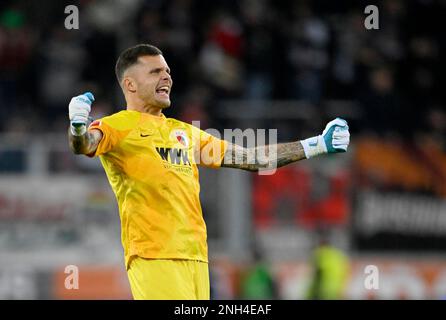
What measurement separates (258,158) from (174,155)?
775mm

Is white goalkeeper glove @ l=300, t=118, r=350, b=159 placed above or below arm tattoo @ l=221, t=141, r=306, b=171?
above

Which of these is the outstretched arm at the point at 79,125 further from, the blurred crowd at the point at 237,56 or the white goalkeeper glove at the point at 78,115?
the blurred crowd at the point at 237,56

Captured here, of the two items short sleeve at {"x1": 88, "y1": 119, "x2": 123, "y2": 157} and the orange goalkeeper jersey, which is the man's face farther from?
short sleeve at {"x1": 88, "y1": 119, "x2": 123, "y2": 157}

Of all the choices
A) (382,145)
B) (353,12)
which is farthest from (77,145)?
(353,12)

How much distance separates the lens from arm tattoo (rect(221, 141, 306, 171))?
9.13m

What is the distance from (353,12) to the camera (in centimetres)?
2056

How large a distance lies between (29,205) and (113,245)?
1.35 m

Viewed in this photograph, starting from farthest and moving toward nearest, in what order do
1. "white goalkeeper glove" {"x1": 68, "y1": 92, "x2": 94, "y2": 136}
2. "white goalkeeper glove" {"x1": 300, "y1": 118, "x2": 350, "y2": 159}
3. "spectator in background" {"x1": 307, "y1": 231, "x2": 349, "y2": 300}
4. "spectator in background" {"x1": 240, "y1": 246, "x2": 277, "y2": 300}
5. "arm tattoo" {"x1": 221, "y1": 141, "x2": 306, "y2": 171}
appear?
"spectator in background" {"x1": 307, "y1": 231, "x2": 349, "y2": 300}
"spectator in background" {"x1": 240, "y1": 246, "x2": 277, "y2": 300}
"arm tattoo" {"x1": 221, "y1": 141, "x2": 306, "y2": 171}
"white goalkeeper glove" {"x1": 300, "y1": 118, "x2": 350, "y2": 159}
"white goalkeeper glove" {"x1": 68, "y1": 92, "x2": 94, "y2": 136}

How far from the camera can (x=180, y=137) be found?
8.87 m

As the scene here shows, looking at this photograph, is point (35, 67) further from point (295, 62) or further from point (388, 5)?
point (388, 5)

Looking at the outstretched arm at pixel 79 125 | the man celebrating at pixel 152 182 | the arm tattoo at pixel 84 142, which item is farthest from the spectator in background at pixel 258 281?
the outstretched arm at pixel 79 125

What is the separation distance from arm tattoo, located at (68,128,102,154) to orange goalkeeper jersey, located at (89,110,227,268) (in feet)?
0.31

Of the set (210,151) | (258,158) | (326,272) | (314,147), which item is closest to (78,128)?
(210,151)

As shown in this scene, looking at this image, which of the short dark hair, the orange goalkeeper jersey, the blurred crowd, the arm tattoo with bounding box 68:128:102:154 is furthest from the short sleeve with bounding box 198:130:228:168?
the blurred crowd
